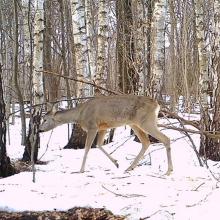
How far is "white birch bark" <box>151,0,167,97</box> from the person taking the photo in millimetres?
11430

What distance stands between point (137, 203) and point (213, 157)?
376 centimetres

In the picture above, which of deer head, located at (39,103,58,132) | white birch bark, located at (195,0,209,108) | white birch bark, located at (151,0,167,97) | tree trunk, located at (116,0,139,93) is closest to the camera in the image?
deer head, located at (39,103,58,132)

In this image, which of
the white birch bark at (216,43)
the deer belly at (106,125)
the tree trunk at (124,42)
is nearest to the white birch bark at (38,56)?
the deer belly at (106,125)

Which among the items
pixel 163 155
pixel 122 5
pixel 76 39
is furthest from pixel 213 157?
pixel 122 5

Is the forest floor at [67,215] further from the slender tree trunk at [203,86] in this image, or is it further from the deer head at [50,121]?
the deer head at [50,121]

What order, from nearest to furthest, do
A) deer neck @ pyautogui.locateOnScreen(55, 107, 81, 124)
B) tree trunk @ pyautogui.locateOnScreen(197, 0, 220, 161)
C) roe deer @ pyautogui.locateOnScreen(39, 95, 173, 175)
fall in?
roe deer @ pyautogui.locateOnScreen(39, 95, 173, 175)
deer neck @ pyautogui.locateOnScreen(55, 107, 81, 124)
tree trunk @ pyautogui.locateOnScreen(197, 0, 220, 161)

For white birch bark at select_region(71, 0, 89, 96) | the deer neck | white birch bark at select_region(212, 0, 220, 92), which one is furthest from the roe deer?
white birch bark at select_region(71, 0, 89, 96)

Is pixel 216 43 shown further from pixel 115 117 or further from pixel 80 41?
pixel 80 41

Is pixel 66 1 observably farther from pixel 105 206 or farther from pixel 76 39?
pixel 105 206

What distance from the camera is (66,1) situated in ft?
66.6

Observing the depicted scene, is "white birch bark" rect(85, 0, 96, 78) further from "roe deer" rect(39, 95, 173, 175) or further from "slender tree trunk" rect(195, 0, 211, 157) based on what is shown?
"roe deer" rect(39, 95, 173, 175)

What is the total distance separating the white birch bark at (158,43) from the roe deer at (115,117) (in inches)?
121

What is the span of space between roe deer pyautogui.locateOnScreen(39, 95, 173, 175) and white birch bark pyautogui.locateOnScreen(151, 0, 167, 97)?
10.1 ft

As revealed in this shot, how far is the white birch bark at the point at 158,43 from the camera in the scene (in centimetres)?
1143
